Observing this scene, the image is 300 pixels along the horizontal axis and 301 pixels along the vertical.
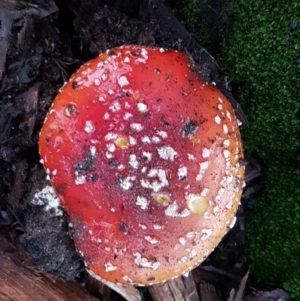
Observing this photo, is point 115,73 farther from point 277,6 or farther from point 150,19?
point 277,6

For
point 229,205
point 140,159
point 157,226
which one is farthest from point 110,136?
point 229,205

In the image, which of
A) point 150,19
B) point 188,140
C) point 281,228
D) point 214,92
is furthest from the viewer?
point 281,228

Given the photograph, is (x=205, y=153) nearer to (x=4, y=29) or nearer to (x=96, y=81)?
(x=96, y=81)

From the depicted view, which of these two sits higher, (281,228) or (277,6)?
(277,6)

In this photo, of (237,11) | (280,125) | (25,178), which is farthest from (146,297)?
(237,11)

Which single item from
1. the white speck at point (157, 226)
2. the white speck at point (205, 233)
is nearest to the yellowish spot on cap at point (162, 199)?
the white speck at point (157, 226)

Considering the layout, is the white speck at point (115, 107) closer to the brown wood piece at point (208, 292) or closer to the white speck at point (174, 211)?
the white speck at point (174, 211)
